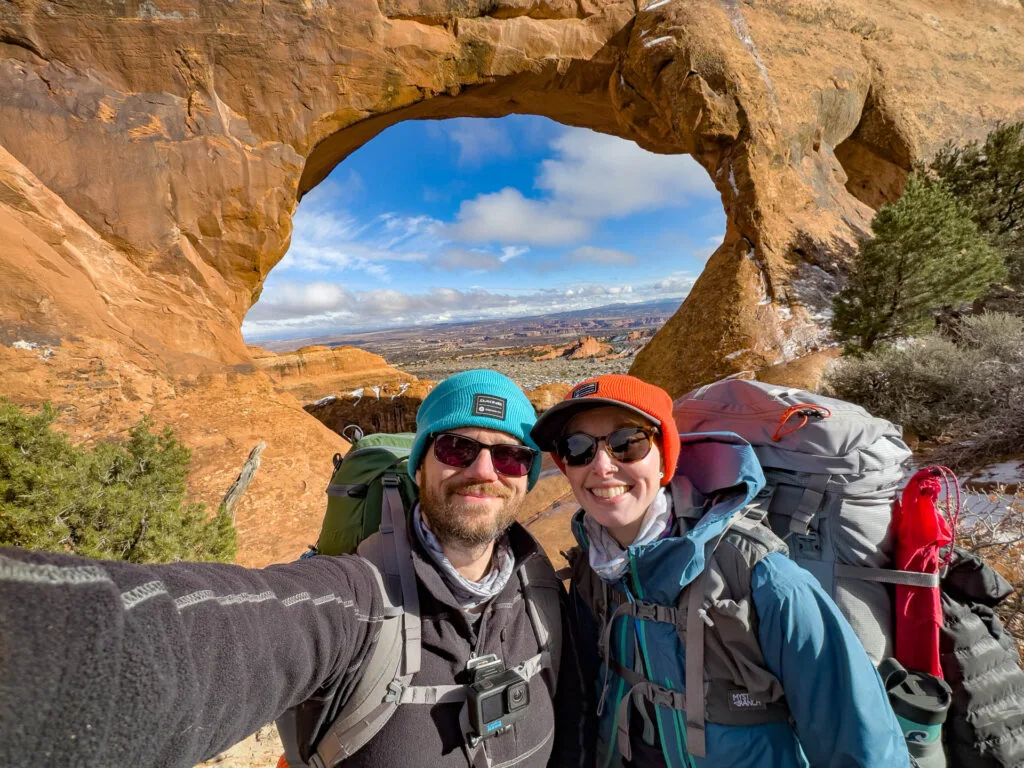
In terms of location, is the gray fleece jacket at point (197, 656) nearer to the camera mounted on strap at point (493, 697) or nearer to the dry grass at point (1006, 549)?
the camera mounted on strap at point (493, 697)

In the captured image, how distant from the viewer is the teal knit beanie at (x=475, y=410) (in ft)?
5.56

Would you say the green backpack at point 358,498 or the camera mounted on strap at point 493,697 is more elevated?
the green backpack at point 358,498

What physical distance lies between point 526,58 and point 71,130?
37.9 feet

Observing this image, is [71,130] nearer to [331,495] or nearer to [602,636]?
[331,495]

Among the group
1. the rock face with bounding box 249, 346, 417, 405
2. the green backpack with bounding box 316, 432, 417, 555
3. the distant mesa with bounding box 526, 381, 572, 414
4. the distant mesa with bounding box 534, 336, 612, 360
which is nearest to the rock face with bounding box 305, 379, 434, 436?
the rock face with bounding box 249, 346, 417, 405

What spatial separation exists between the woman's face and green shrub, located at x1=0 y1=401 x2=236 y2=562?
14.1 feet

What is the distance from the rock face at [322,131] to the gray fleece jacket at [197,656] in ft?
21.3

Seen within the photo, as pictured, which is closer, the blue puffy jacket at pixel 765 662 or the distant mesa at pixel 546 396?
the blue puffy jacket at pixel 765 662

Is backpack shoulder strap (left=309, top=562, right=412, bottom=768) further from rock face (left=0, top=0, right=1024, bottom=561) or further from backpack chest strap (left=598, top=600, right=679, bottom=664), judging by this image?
rock face (left=0, top=0, right=1024, bottom=561)

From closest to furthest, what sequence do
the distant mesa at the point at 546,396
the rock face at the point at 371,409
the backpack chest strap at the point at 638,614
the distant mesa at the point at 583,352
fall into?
1. the backpack chest strap at the point at 638,614
2. the distant mesa at the point at 546,396
3. the rock face at the point at 371,409
4. the distant mesa at the point at 583,352

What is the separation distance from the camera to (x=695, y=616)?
1404 mm

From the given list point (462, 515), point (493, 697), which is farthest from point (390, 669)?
point (462, 515)

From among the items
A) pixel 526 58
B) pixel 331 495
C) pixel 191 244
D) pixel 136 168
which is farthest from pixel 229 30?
pixel 331 495

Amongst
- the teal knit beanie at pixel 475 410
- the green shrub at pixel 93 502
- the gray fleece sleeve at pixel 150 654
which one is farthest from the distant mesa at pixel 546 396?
the gray fleece sleeve at pixel 150 654
